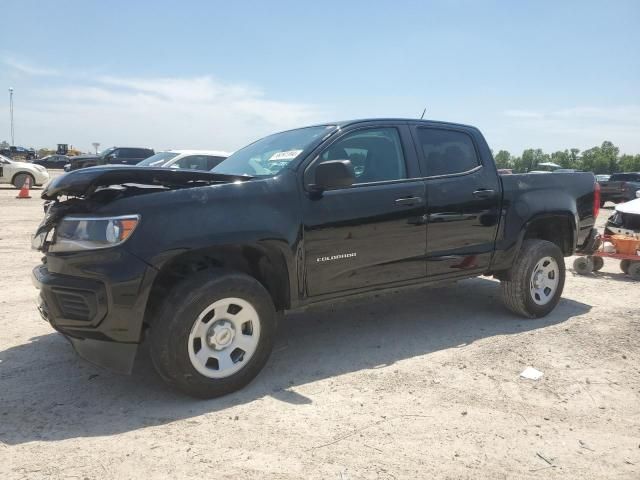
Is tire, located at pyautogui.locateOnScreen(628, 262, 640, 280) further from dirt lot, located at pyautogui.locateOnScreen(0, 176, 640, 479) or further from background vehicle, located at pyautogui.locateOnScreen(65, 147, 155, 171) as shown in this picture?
background vehicle, located at pyautogui.locateOnScreen(65, 147, 155, 171)

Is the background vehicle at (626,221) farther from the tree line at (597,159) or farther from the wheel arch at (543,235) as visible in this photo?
the tree line at (597,159)

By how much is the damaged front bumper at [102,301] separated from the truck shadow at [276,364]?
35cm

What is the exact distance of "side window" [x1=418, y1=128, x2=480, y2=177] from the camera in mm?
4520

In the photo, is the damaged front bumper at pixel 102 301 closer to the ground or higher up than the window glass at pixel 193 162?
closer to the ground

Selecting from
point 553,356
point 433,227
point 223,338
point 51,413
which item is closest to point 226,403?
point 223,338

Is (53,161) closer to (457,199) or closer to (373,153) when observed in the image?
(373,153)

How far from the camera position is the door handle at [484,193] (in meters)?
4.71

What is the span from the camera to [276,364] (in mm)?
3943

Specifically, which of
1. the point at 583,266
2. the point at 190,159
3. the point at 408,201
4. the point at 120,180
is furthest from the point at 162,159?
the point at 120,180

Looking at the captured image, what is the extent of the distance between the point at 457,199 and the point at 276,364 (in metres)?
2.13

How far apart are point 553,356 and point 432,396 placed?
1.39 metres

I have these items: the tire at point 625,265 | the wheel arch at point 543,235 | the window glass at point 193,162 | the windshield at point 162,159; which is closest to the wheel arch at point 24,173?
the windshield at point 162,159

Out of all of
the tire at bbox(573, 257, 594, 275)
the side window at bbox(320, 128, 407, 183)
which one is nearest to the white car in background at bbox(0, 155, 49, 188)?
the tire at bbox(573, 257, 594, 275)

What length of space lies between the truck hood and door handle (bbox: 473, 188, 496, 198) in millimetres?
2541
